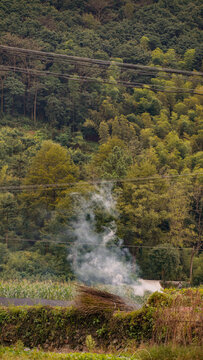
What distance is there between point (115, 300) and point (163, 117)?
158ft

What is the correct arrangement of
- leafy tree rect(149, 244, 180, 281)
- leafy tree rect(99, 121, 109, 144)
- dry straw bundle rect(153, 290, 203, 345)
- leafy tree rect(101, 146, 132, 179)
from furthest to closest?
1. leafy tree rect(99, 121, 109, 144)
2. leafy tree rect(101, 146, 132, 179)
3. leafy tree rect(149, 244, 180, 281)
4. dry straw bundle rect(153, 290, 203, 345)

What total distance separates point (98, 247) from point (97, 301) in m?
21.3

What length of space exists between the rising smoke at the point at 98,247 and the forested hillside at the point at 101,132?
19.4 inches

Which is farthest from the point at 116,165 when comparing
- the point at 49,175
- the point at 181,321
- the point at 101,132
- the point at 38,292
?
the point at 181,321

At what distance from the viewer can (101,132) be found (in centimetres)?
5350

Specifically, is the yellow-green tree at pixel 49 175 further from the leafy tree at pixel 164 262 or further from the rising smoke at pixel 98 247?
the leafy tree at pixel 164 262

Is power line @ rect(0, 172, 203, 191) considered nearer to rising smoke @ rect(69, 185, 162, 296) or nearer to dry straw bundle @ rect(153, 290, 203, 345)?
rising smoke @ rect(69, 185, 162, 296)

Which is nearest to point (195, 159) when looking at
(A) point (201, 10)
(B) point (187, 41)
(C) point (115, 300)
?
(C) point (115, 300)

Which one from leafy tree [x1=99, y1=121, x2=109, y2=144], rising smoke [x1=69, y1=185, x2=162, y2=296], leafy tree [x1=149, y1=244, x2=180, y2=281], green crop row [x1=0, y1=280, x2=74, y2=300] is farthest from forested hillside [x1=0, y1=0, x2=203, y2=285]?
green crop row [x1=0, y1=280, x2=74, y2=300]

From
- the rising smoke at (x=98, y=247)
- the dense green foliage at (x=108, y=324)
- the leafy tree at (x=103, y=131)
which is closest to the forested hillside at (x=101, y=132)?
the leafy tree at (x=103, y=131)

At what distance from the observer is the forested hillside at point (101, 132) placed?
A: 3152 centimetres

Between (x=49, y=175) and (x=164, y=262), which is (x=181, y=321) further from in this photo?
(x=49, y=175)

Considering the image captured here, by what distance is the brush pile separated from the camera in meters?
8.74

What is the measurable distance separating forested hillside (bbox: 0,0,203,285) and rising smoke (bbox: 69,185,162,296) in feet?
1.61
